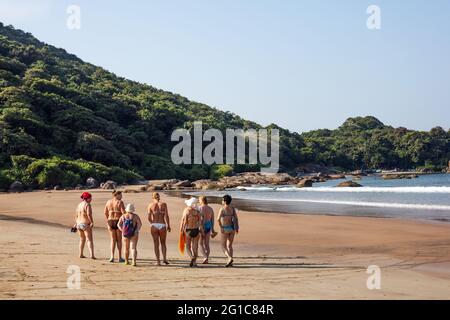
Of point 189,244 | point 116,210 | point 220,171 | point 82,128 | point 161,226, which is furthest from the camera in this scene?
point 220,171

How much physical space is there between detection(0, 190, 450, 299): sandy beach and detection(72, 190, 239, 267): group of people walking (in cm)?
42

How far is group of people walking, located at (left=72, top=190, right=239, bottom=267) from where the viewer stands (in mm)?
12758

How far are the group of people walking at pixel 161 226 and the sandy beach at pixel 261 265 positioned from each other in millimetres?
423

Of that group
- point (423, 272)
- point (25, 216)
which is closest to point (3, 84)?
point (25, 216)

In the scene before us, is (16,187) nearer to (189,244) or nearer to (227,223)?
(189,244)

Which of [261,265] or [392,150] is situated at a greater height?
[392,150]

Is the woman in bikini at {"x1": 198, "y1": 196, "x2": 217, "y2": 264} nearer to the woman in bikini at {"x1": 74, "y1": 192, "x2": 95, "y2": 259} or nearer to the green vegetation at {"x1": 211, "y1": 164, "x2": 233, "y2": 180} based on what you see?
the woman in bikini at {"x1": 74, "y1": 192, "x2": 95, "y2": 259}

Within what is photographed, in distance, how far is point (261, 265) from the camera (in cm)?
1291

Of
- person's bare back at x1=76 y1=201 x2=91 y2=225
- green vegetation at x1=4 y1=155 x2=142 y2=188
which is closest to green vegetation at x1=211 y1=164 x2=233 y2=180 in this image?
green vegetation at x1=4 y1=155 x2=142 y2=188

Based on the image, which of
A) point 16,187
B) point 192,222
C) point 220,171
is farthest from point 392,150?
point 192,222

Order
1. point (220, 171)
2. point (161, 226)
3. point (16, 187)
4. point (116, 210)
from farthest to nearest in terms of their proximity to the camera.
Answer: point (220, 171) < point (16, 187) < point (116, 210) < point (161, 226)

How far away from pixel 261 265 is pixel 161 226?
104 inches

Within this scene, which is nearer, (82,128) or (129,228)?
(129,228)
